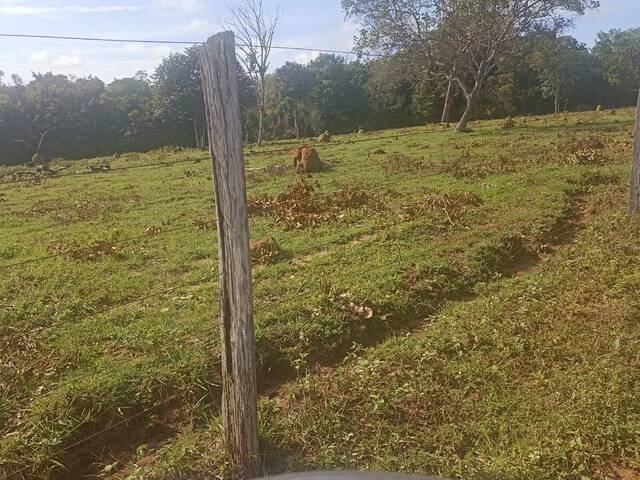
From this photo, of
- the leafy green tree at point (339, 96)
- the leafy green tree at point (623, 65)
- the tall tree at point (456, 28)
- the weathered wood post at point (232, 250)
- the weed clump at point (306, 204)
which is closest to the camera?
the weathered wood post at point (232, 250)

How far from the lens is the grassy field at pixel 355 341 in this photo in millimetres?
3484

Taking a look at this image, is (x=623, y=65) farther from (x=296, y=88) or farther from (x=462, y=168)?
(x=462, y=168)

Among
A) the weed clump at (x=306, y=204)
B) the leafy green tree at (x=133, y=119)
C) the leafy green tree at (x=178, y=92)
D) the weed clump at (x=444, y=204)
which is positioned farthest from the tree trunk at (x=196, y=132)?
the weed clump at (x=444, y=204)

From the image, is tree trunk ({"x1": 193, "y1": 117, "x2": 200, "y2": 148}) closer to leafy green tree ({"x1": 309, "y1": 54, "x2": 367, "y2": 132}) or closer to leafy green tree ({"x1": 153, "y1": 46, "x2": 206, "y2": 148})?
leafy green tree ({"x1": 153, "y1": 46, "x2": 206, "y2": 148})

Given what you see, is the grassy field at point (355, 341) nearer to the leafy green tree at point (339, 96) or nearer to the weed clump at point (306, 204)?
the weed clump at point (306, 204)

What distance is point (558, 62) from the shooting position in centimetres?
2786

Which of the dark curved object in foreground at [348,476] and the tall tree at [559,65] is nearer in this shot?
the dark curved object in foreground at [348,476]

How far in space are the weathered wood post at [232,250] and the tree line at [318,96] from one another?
23692 millimetres

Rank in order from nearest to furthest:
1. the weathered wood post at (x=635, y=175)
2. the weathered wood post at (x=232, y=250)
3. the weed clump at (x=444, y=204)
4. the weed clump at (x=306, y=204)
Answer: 1. the weathered wood post at (x=232, y=250)
2. the weathered wood post at (x=635, y=175)
3. the weed clump at (x=444, y=204)
4. the weed clump at (x=306, y=204)

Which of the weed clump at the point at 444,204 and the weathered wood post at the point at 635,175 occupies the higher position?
the weathered wood post at the point at 635,175

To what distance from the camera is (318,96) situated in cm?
4138

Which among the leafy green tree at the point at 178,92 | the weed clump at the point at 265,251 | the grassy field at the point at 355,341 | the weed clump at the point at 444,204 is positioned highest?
the leafy green tree at the point at 178,92

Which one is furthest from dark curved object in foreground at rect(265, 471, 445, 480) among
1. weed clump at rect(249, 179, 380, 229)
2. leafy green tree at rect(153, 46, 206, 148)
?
leafy green tree at rect(153, 46, 206, 148)

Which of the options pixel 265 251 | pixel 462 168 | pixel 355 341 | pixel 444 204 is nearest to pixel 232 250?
pixel 355 341
